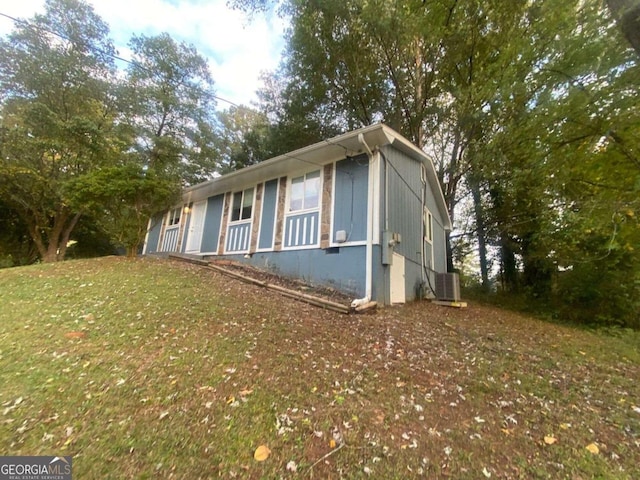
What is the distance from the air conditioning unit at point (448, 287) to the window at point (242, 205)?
614cm

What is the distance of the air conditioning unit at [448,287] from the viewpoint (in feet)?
25.2

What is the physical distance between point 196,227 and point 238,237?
2866mm

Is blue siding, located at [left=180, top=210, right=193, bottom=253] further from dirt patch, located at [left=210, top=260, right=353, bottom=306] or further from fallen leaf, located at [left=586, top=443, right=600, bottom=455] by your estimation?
fallen leaf, located at [left=586, top=443, right=600, bottom=455]

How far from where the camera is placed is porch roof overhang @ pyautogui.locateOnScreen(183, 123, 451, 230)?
6.52 meters

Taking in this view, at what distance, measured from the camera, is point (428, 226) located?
991cm

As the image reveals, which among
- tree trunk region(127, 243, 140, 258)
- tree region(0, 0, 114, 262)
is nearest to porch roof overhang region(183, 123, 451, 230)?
tree trunk region(127, 243, 140, 258)

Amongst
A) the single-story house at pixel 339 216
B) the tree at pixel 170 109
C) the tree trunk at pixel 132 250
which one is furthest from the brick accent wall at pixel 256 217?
the tree at pixel 170 109

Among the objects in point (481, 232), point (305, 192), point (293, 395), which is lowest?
point (293, 395)

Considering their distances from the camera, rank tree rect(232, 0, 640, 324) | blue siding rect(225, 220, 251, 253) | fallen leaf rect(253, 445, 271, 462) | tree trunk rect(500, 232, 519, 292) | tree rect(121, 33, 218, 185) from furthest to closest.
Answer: tree rect(121, 33, 218, 185)
tree trunk rect(500, 232, 519, 292)
blue siding rect(225, 220, 251, 253)
tree rect(232, 0, 640, 324)
fallen leaf rect(253, 445, 271, 462)

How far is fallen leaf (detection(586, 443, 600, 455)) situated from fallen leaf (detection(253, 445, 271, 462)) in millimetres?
2321

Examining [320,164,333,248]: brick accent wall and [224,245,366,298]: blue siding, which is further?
[320,164,333,248]: brick accent wall

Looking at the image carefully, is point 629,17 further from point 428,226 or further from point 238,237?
point 238,237

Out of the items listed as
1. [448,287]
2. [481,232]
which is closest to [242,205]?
[448,287]

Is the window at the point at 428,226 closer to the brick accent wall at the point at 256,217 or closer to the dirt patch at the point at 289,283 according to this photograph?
the dirt patch at the point at 289,283
